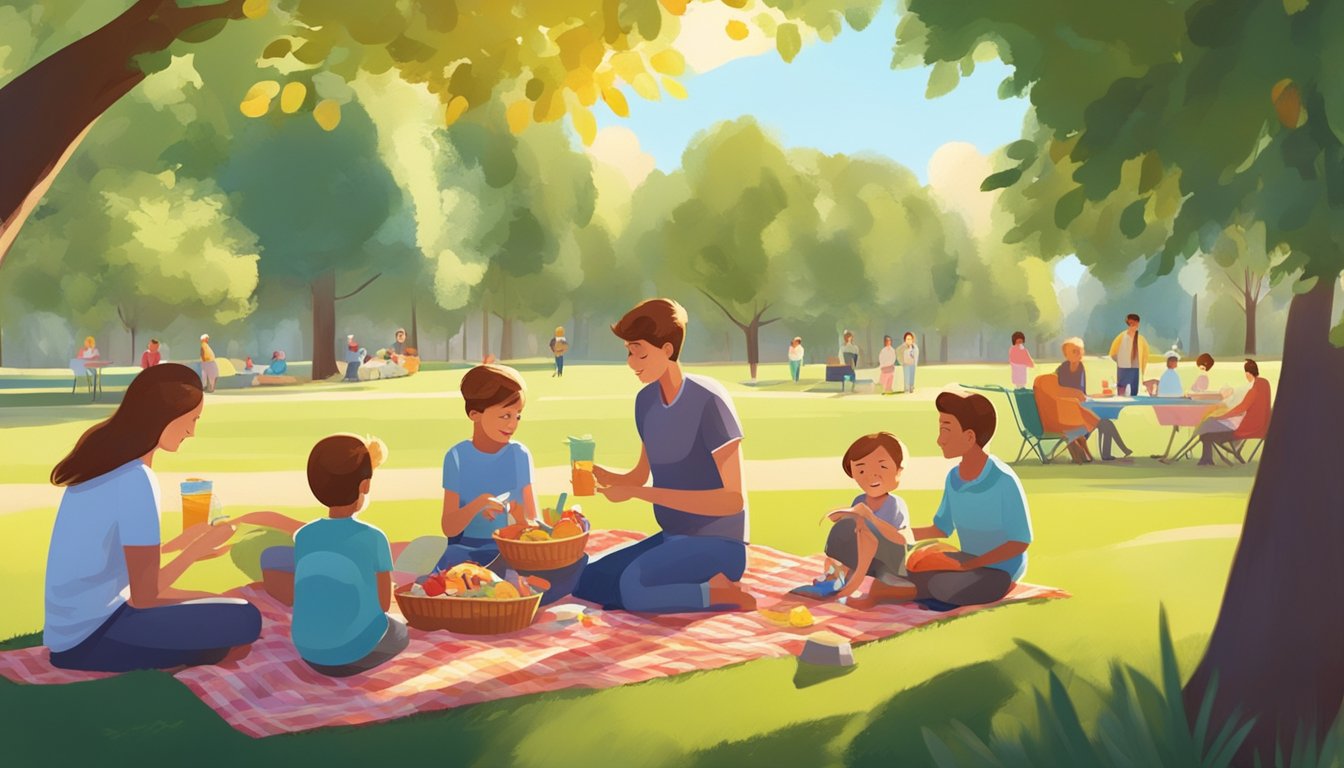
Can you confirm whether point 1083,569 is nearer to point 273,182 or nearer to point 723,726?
point 723,726

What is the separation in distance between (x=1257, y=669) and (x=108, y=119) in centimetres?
3459

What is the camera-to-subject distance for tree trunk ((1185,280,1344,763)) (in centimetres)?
582

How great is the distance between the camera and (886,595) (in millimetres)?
7957

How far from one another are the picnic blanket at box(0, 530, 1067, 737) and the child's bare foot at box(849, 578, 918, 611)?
10 centimetres

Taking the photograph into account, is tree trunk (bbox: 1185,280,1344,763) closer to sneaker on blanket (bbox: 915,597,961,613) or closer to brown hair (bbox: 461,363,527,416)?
sneaker on blanket (bbox: 915,597,961,613)

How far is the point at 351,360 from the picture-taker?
4834cm

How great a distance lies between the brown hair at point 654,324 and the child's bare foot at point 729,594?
1.47m

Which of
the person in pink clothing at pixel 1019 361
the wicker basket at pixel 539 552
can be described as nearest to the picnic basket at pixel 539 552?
the wicker basket at pixel 539 552

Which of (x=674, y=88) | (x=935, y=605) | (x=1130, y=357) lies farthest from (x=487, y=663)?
(x=1130, y=357)

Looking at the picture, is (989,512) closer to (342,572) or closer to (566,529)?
(566,529)

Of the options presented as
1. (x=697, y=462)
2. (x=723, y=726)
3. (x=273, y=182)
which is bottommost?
(x=723, y=726)

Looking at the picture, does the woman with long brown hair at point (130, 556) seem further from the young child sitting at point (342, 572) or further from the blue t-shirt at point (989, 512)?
the blue t-shirt at point (989, 512)

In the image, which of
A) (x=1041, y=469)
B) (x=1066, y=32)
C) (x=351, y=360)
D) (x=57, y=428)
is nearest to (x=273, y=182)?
(x=351, y=360)

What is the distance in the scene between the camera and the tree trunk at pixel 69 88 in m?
7.04
